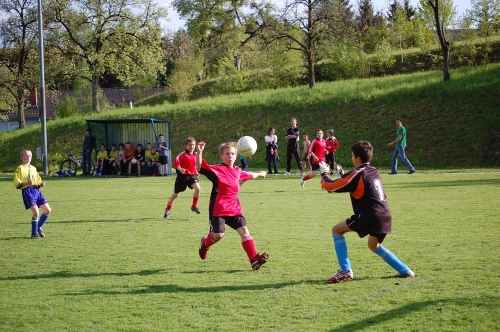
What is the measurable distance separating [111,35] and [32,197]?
37.0 metres

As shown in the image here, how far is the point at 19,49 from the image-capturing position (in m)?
44.3

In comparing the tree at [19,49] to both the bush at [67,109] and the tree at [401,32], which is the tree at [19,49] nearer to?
the bush at [67,109]

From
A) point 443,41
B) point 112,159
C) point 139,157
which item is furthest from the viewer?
point 443,41

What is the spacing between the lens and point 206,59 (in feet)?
208

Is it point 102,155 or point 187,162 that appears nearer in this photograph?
point 187,162

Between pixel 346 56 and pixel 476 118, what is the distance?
16.2 meters

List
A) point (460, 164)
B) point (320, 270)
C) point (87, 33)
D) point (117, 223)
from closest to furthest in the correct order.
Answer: point (320, 270) < point (117, 223) < point (460, 164) < point (87, 33)

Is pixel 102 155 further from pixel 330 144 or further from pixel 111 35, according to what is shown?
pixel 111 35

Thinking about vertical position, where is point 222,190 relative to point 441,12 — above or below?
below

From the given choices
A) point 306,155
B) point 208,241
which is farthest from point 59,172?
point 208,241

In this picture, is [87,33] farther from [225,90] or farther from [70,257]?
[70,257]

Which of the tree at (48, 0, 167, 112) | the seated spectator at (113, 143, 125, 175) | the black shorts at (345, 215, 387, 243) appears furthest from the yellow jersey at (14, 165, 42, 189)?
the tree at (48, 0, 167, 112)

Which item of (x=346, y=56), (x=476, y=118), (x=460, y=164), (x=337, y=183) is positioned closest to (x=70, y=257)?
(x=337, y=183)

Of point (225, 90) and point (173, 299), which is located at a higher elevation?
point (225, 90)
